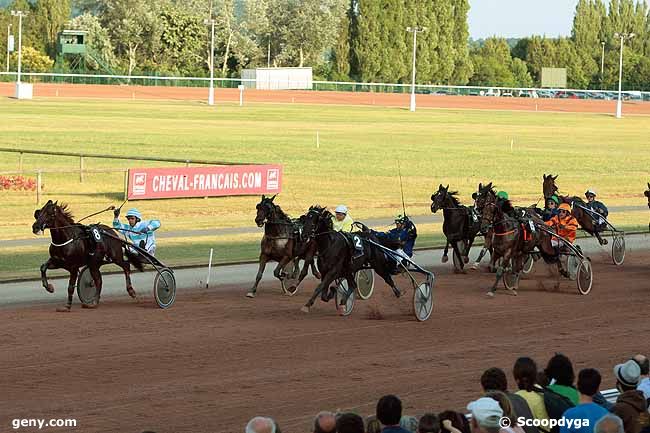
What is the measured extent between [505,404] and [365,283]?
1188 cm

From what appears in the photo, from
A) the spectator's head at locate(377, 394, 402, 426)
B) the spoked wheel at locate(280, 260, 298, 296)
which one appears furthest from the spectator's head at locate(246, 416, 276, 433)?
the spoked wheel at locate(280, 260, 298, 296)

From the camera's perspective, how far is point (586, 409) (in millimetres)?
8680

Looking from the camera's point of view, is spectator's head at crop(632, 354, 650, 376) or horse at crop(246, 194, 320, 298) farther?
horse at crop(246, 194, 320, 298)

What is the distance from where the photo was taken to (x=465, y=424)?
27.4ft

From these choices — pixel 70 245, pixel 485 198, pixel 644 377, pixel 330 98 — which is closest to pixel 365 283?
pixel 485 198

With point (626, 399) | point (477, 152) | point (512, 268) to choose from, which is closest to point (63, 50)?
point (477, 152)

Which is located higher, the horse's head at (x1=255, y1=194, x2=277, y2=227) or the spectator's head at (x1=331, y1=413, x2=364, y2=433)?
the horse's head at (x1=255, y1=194, x2=277, y2=227)

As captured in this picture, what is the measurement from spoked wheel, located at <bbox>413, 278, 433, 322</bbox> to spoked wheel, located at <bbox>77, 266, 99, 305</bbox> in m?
4.70

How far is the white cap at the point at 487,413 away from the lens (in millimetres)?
8000

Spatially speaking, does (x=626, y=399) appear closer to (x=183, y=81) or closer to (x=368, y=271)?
(x=368, y=271)

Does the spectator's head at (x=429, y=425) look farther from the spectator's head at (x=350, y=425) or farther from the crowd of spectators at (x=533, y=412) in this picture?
the spectator's head at (x=350, y=425)

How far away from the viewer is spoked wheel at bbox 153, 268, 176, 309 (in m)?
18.7

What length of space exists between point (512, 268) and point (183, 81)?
9805 cm

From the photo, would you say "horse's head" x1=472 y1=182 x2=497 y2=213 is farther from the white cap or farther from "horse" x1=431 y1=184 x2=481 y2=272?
the white cap
